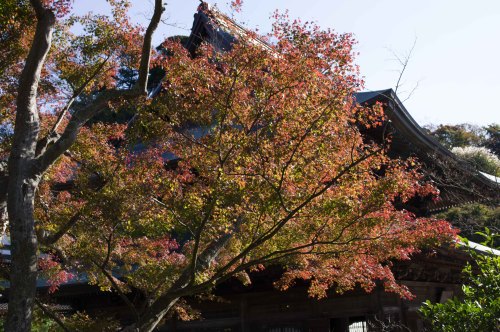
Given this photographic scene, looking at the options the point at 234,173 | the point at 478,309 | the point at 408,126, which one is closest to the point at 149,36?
the point at 234,173

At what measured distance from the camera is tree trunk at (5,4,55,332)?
516cm

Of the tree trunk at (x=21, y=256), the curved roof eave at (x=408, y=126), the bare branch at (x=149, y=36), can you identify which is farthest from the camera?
the curved roof eave at (x=408, y=126)

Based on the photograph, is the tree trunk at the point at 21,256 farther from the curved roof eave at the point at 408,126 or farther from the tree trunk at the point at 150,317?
the curved roof eave at the point at 408,126

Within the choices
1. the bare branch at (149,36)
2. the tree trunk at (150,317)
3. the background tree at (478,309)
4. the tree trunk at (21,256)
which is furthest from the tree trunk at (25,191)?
the background tree at (478,309)

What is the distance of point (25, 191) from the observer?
5613 mm

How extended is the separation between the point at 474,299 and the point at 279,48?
11.7 feet

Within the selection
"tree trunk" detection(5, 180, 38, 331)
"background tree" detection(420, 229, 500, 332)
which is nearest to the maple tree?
"tree trunk" detection(5, 180, 38, 331)

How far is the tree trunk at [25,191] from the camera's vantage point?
16.9ft

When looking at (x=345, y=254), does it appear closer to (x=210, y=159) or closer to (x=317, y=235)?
(x=317, y=235)

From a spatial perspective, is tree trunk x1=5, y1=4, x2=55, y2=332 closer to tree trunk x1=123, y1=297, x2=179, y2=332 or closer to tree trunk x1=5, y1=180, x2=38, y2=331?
tree trunk x1=5, y1=180, x2=38, y2=331

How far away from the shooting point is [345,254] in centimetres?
680

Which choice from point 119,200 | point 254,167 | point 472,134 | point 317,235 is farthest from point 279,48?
point 472,134

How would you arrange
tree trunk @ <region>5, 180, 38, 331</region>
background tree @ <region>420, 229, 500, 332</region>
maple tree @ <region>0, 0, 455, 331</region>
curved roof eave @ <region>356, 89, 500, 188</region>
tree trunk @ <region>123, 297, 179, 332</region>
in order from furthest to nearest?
curved roof eave @ <region>356, 89, 500, 188</region>
tree trunk @ <region>123, 297, 179, 332</region>
maple tree @ <region>0, 0, 455, 331</region>
tree trunk @ <region>5, 180, 38, 331</region>
background tree @ <region>420, 229, 500, 332</region>

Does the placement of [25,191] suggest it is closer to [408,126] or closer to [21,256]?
[21,256]
